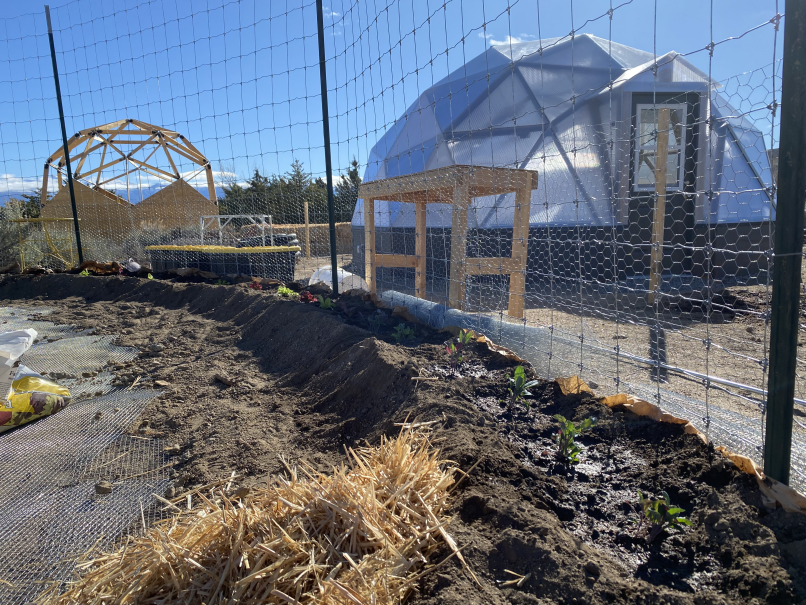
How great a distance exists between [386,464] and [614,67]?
9347mm

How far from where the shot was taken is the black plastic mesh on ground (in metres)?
1.85

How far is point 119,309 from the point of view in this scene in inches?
249

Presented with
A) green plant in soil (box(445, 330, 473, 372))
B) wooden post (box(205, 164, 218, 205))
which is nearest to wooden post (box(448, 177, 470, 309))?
green plant in soil (box(445, 330, 473, 372))

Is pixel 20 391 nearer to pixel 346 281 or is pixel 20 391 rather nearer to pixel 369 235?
pixel 369 235

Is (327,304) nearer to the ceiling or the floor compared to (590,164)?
nearer to the floor

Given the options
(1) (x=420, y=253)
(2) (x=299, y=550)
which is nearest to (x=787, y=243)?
(2) (x=299, y=550)

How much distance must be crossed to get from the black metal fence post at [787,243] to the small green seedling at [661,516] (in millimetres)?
384

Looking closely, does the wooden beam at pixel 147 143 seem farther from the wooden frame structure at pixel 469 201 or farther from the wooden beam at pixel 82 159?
the wooden frame structure at pixel 469 201

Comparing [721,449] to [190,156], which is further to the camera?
[190,156]

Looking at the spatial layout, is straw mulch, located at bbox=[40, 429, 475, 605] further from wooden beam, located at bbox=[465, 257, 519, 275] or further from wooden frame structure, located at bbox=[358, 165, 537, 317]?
wooden beam, located at bbox=[465, 257, 519, 275]

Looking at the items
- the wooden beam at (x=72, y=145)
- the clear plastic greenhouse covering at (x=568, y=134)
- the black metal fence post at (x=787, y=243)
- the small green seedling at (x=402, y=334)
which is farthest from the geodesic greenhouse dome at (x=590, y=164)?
the wooden beam at (x=72, y=145)

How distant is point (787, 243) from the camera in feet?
4.78

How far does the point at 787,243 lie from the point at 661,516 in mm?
889

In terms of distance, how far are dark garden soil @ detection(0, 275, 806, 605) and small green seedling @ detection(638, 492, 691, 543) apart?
0.15 feet
